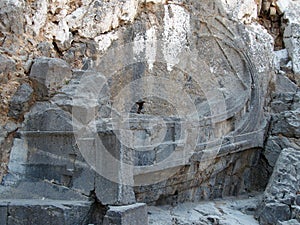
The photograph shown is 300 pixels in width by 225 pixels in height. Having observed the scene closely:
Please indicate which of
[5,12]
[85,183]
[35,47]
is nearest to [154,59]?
[35,47]

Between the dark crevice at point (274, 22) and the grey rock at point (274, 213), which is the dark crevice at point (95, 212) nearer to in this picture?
the grey rock at point (274, 213)

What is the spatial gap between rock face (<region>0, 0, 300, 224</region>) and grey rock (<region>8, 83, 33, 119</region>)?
1cm

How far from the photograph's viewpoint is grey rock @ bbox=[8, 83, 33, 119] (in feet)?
17.6

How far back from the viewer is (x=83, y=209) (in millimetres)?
4730

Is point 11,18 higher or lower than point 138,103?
higher

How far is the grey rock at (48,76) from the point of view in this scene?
542cm

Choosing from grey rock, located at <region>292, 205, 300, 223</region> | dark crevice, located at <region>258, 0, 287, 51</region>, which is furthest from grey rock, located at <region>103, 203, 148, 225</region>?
dark crevice, located at <region>258, 0, 287, 51</region>

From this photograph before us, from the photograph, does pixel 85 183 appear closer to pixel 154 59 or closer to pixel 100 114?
pixel 100 114

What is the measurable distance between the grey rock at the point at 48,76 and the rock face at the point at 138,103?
0.01 meters

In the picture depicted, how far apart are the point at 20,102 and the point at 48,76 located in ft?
1.51

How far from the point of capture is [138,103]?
6938 mm

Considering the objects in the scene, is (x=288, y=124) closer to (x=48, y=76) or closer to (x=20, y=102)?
(x=48, y=76)

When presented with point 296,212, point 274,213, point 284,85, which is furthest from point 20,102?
point 284,85

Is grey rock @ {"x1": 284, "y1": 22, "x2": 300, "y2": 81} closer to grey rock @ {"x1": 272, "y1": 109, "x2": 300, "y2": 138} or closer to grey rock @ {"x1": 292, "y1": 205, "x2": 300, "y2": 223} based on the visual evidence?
grey rock @ {"x1": 272, "y1": 109, "x2": 300, "y2": 138}
